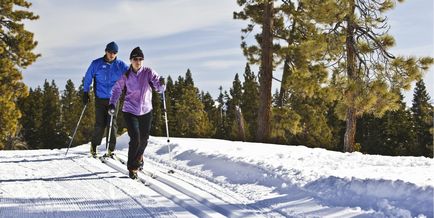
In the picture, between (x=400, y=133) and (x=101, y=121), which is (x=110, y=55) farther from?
(x=400, y=133)

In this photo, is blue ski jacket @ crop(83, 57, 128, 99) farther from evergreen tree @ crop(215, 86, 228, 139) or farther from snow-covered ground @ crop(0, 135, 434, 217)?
evergreen tree @ crop(215, 86, 228, 139)

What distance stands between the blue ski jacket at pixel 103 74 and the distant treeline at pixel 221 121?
2631 centimetres

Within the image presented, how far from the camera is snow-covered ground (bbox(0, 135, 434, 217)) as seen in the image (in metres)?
4.74

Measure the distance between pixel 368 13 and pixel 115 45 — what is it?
29.1 ft

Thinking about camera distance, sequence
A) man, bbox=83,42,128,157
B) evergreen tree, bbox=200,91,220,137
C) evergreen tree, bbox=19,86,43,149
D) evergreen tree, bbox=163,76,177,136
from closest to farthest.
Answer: man, bbox=83,42,128,157
evergreen tree, bbox=163,76,177,136
evergreen tree, bbox=19,86,43,149
evergreen tree, bbox=200,91,220,137

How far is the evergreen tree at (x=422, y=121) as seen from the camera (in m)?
49.4

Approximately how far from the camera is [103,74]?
8508 millimetres

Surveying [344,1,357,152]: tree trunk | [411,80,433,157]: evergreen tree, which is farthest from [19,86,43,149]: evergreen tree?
[344,1,357,152]: tree trunk

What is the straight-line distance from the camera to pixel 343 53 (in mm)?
14477

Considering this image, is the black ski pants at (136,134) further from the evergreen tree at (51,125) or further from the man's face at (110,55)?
the evergreen tree at (51,125)

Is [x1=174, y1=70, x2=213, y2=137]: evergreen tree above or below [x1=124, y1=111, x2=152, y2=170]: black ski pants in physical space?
above

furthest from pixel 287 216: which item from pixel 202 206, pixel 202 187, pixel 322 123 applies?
pixel 322 123

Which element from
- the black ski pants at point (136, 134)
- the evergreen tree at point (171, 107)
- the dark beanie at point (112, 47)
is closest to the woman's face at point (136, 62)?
the black ski pants at point (136, 134)

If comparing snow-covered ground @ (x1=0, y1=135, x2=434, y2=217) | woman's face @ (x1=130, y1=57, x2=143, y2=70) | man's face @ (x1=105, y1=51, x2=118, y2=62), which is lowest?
snow-covered ground @ (x1=0, y1=135, x2=434, y2=217)
